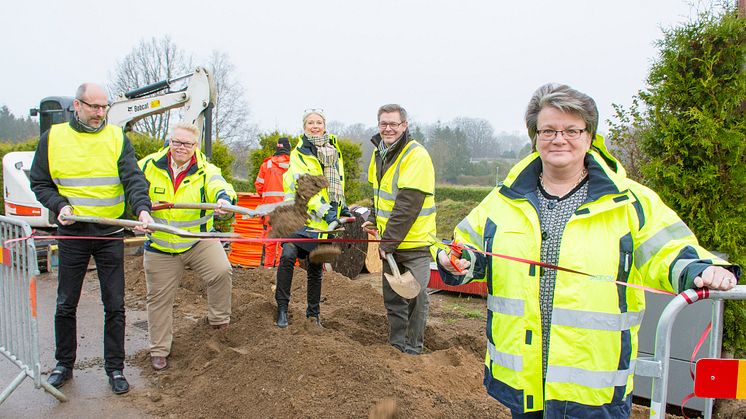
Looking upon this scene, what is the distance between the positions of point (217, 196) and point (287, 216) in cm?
67

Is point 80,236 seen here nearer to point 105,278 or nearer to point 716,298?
point 105,278

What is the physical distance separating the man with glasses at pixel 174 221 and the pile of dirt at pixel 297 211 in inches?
18.2

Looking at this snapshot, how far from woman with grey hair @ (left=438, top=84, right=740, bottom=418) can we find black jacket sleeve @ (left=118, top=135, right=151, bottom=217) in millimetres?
3097

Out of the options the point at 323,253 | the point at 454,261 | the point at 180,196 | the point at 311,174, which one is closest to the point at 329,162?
the point at 311,174

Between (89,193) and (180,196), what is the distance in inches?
32.0

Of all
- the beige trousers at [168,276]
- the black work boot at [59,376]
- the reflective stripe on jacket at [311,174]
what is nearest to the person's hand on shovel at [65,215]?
the beige trousers at [168,276]

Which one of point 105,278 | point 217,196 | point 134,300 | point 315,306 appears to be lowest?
point 134,300

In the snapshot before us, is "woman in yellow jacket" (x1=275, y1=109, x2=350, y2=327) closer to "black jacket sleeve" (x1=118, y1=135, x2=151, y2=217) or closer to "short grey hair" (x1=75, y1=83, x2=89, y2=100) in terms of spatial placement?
"black jacket sleeve" (x1=118, y1=135, x2=151, y2=217)

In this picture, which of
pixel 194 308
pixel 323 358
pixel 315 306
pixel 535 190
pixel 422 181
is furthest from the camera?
pixel 194 308

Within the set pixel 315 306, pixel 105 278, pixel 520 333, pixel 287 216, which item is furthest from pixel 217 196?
pixel 520 333

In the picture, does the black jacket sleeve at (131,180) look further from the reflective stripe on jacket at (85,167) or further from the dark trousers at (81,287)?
the dark trousers at (81,287)

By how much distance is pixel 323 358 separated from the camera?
4398 millimetres

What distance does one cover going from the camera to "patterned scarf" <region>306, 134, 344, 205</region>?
5555 millimetres

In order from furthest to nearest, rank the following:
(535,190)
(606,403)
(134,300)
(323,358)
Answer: (134,300), (323,358), (535,190), (606,403)
